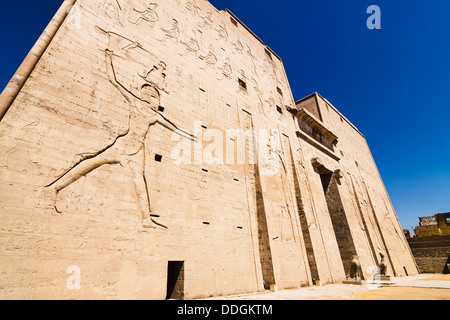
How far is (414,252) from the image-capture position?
21.2m

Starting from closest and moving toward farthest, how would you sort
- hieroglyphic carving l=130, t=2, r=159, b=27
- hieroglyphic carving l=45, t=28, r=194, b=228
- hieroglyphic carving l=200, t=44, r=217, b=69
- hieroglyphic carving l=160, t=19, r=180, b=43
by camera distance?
hieroglyphic carving l=45, t=28, r=194, b=228, hieroglyphic carving l=130, t=2, r=159, b=27, hieroglyphic carving l=160, t=19, r=180, b=43, hieroglyphic carving l=200, t=44, r=217, b=69

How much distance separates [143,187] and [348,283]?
9.77m

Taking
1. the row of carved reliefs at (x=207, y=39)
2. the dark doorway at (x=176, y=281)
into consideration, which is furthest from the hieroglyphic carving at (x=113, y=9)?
the dark doorway at (x=176, y=281)

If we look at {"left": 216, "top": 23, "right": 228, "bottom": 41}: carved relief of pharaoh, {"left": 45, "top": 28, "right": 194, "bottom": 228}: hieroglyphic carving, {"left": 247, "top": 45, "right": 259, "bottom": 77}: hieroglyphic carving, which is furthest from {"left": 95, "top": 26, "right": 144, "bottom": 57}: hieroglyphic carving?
{"left": 247, "top": 45, "right": 259, "bottom": 77}: hieroglyphic carving

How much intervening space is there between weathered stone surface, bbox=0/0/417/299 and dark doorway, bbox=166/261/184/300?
40 millimetres

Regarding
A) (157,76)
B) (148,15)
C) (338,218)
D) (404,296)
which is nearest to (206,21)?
(148,15)

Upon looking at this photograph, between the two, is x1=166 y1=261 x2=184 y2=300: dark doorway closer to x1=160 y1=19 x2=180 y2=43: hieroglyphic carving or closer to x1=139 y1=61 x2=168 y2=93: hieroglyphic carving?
x1=139 y1=61 x2=168 y2=93: hieroglyphic carving

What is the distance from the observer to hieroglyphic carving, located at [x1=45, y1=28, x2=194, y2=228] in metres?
4.34

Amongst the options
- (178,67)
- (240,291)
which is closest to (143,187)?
(240,291)

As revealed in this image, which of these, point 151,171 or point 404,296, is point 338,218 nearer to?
point 404,296

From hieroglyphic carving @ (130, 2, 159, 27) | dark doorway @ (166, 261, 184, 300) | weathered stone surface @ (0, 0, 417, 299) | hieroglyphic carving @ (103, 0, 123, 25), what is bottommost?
dark doorway @ (166, 261, 184, 300)

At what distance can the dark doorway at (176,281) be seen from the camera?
5219mm

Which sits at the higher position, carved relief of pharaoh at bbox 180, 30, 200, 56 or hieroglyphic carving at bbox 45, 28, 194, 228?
carved relief of pharaoh at bbox 180, 30, 200, 56
